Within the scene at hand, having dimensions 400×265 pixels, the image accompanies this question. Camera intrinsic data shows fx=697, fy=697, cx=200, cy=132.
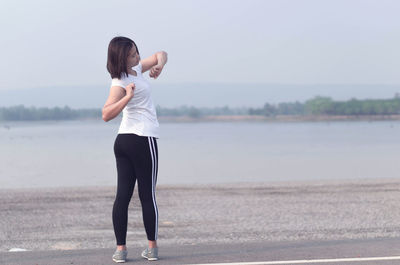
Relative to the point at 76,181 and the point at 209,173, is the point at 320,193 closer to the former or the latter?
the point at 76,181

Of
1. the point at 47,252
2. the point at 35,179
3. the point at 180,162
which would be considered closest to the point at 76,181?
the point at 35,179

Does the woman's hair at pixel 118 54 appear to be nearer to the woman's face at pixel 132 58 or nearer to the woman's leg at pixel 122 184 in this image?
the woman's face at pixel 132 58

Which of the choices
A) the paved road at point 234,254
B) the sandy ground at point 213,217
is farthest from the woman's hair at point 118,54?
the sandy ground at point 213,217

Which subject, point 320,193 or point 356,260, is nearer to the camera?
point 356,260

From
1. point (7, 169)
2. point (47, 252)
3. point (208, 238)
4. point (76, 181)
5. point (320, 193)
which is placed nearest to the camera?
point (47, 252)

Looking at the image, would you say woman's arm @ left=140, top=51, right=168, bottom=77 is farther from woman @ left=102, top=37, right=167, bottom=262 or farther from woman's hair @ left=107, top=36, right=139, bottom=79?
woman's hair @ left=107, top=36, right=139, bottom=79

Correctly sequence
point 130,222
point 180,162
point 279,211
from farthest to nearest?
point 180,162, point 279,211, point 130,222

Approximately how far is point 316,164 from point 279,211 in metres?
18.4

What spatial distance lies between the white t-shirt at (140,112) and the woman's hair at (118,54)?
69 millimetres

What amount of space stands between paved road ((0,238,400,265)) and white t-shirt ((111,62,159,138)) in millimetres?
1104

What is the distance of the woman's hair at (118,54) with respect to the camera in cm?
555

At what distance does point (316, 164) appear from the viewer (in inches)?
1133

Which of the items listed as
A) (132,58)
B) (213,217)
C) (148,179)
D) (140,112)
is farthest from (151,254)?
(213,217)

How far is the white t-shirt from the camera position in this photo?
18.5ft
